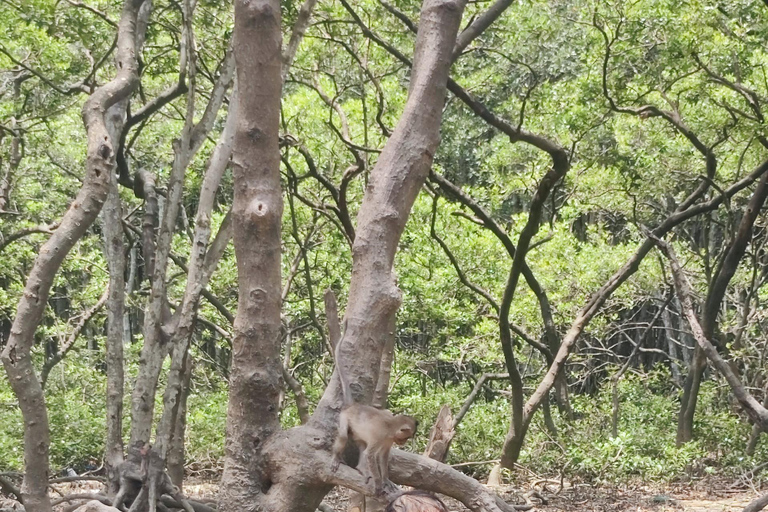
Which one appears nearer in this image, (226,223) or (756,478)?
(226,223)

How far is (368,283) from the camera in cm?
256

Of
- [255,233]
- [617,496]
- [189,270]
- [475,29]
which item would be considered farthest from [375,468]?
[617,496]

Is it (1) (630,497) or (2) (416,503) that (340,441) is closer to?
(2) (416,503)

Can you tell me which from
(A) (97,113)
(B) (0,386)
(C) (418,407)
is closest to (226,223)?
(A) (97,113)

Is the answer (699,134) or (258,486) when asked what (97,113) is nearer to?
(258,486)

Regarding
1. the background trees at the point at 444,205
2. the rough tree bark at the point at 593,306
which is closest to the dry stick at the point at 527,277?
the background trees at the point at 444,205

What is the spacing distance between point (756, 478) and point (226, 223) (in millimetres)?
6238

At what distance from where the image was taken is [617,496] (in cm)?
749

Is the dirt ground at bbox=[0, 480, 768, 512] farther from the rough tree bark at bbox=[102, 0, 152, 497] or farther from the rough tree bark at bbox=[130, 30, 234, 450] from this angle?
the rough tree bark at bbox=[130, 30, 234, 450]

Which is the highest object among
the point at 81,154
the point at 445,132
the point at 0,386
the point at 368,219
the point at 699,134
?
the point at 445,132

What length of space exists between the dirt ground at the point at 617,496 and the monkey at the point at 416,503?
411cm

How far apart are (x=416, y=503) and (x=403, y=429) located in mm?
432

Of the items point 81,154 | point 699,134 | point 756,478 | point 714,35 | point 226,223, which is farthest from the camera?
point 81,154

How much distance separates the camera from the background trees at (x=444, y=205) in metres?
5.77
